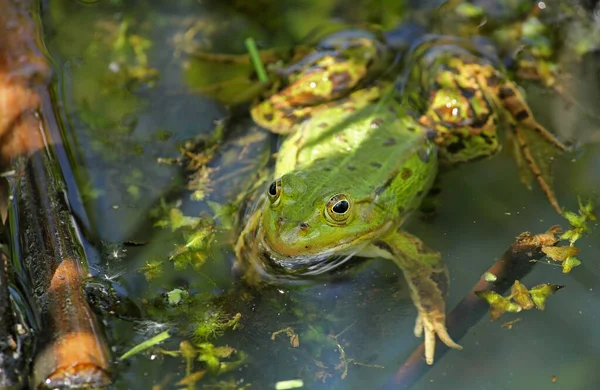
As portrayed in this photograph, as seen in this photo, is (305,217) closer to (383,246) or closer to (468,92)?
(383,246)

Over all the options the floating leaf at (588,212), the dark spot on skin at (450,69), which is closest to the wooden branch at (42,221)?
the dark spot on skin at (450,69)

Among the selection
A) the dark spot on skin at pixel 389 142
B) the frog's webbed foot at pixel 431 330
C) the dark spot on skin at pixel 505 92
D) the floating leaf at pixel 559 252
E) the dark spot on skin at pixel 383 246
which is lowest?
the frog's webbed foot at pixel 431 330

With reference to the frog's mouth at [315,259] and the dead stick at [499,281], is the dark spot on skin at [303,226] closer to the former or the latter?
the frog's mouth at [315,259]

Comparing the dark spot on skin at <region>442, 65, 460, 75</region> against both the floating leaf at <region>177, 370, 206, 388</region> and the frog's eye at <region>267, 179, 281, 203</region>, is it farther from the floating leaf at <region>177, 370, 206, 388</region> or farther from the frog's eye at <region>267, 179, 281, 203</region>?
the floating leaf at <region>177, 370, 206, 388</region>

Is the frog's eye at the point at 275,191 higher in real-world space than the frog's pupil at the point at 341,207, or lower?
higher

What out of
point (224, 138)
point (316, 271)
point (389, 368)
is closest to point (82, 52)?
point (224, 138)

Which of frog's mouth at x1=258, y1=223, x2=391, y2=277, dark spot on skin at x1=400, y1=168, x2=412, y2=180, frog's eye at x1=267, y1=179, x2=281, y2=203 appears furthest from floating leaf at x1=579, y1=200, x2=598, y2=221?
frog's eye at x1=267, y1=179, x2=281, y2=203

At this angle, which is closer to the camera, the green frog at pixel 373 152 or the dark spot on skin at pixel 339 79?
the green frog at pixel 373 152
